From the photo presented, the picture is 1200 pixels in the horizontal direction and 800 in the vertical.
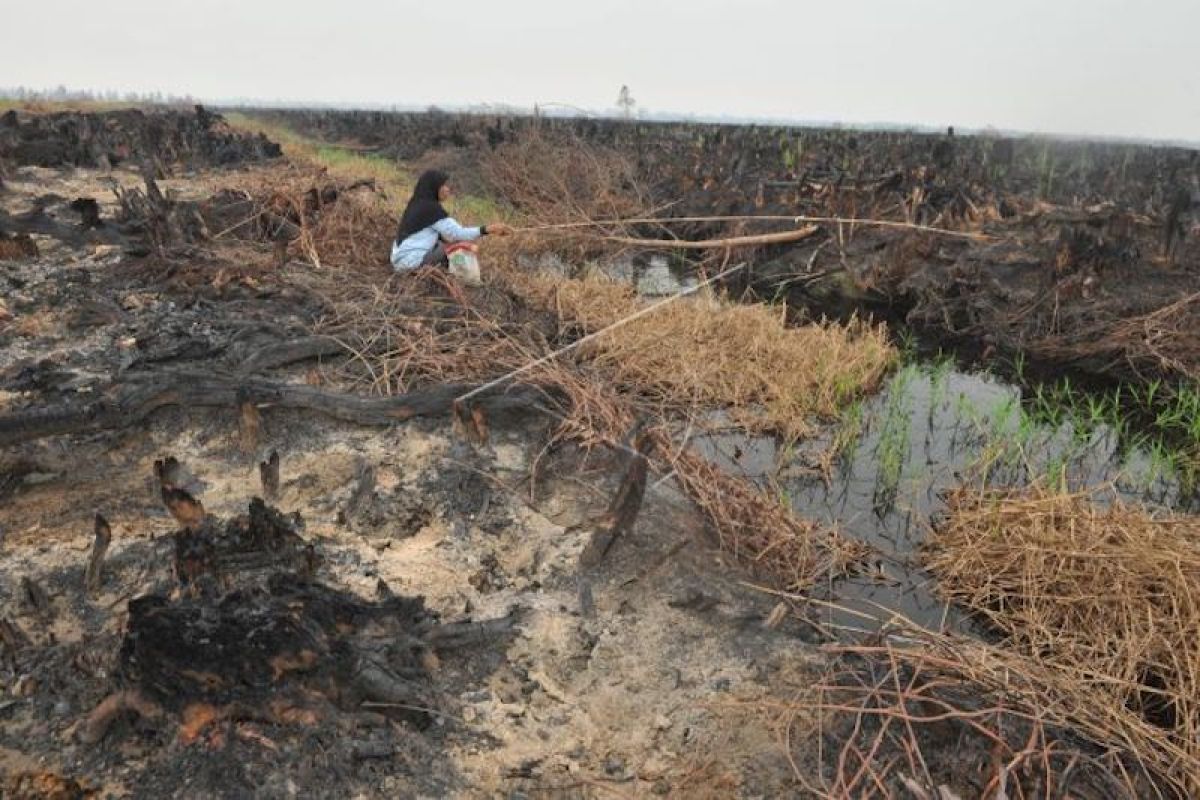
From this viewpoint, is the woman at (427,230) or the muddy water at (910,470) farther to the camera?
the woman at (427,230)

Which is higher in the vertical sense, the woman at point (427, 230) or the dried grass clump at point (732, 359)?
the woman at point (427, 230)

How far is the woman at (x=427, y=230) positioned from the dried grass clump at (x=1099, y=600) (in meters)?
4.44

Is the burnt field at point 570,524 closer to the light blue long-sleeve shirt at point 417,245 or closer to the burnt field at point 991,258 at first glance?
the burnt field at point 991,258

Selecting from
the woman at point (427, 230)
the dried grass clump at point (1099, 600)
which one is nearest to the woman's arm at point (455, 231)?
the woman at point (427, 230)

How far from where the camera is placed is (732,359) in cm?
698

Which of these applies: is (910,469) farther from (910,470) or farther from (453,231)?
(453,231)

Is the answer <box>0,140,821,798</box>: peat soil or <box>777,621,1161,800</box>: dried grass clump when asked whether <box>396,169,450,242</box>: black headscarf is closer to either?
<box>0,140,821,798</box>: peat soil

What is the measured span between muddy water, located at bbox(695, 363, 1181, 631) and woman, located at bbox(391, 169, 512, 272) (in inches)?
113

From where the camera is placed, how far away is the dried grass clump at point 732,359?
6.26 meters

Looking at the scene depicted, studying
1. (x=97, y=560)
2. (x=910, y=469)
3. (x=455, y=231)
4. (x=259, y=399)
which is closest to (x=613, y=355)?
(x=455, y=231)

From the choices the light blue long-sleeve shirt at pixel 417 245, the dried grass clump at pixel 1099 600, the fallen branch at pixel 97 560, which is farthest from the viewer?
the light blue long-sleeve shirt at pixel 417 245

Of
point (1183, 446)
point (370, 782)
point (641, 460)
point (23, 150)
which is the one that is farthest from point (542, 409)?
point (23, 150)

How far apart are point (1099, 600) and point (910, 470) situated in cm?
206

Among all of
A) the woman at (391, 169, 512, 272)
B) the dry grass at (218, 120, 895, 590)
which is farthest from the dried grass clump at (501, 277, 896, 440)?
the woman at (391, 169, 512, 272)
